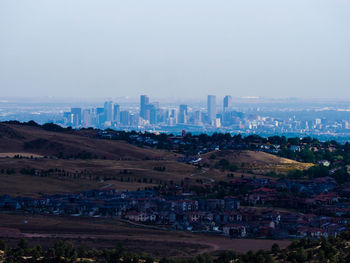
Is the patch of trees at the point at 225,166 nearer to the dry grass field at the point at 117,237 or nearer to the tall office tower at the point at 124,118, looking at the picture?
the dry grass field at the point at 117,237

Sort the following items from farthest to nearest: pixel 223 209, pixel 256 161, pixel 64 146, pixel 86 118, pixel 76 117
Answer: pixel 86 118
pixel 76 117
pixel 64 146
pixel 256 161
pixel 223 209

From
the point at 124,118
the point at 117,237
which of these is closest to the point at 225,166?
the point at 117,237

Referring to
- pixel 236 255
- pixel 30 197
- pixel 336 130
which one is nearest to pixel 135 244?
pixel 236 255

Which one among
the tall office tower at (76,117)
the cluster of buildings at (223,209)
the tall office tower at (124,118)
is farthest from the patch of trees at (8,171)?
the tall office tower at (124,118)

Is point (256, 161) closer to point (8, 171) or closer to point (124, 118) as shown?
point (8, 171)

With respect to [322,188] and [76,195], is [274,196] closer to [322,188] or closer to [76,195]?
[322,188]

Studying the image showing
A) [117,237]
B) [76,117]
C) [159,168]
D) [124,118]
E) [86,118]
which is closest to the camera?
[117,237]

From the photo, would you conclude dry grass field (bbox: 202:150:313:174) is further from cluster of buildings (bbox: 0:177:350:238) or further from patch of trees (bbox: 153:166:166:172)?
cluster of buildings (bbox: 0:177:350:238)
